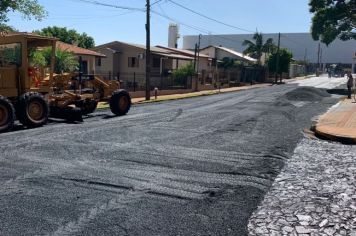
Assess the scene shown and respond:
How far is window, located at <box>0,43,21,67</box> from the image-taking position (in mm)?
14945

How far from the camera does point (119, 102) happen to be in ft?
62.8

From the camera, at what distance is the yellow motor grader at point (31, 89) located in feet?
47.9

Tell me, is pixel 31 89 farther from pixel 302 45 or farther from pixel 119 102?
pixel 302 45

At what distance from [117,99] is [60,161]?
32.5 ft

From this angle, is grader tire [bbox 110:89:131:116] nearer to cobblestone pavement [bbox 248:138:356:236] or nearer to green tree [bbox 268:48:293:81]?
cobblestone pavement [bbox 248:138:356:236]

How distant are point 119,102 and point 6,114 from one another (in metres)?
5.89

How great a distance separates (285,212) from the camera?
655 cm

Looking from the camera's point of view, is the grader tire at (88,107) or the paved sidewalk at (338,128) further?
the grader tire at (88,107)

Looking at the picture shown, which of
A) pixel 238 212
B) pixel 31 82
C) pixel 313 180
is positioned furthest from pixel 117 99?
pixel 238 212

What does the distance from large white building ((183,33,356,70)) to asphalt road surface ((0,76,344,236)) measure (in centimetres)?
13183

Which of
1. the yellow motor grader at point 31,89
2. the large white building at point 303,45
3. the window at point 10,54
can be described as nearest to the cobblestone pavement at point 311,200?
the yellow motor grader at point 31,89

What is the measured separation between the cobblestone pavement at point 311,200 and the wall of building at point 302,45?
134793mm

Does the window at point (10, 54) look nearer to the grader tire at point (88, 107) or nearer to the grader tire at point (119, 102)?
the grader tire at point (88, 107)

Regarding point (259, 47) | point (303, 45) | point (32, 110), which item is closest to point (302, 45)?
point (303, 45)
